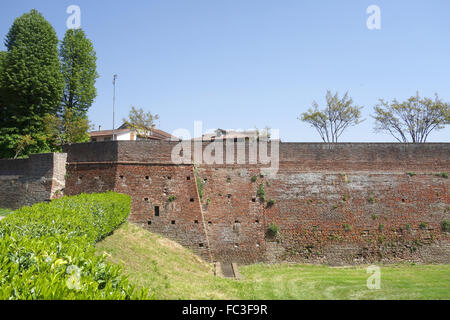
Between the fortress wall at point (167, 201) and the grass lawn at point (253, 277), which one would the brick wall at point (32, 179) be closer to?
the fortress wall at point (167, 201)

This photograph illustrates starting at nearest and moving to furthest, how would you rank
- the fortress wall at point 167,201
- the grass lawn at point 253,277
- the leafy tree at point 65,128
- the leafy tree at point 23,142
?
the grass lawn at point 253,277 → the fortress wall at point 167,201 → the leafy tree at point 23,142 → the leafy tree at point 65,128

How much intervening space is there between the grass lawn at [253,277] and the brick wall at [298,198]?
0.79m

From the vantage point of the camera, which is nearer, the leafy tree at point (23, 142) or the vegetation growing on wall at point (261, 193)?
the vegetation growing on wall at point (261, 193)

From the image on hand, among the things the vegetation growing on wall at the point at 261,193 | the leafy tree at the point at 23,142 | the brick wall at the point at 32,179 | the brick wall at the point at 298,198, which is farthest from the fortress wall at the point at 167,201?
the leafy tree at the point at 23,142

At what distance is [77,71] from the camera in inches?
1012

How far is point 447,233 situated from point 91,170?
674 inches

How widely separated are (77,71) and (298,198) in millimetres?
20452

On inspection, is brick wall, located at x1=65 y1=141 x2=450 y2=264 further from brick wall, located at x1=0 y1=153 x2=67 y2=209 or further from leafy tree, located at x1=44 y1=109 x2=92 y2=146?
leafy tree, located at x1=44 y1=109 x2=92 y2=146

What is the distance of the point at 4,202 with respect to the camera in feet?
Answer: 59.1

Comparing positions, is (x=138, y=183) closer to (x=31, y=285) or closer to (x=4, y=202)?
(x=4, y=202)

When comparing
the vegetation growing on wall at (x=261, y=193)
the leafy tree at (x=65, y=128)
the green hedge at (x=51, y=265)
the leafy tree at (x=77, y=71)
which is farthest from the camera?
the leafy tree at (x=77, y=71)

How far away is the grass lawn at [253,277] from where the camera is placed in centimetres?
927

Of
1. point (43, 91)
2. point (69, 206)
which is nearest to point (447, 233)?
point (69, 206)

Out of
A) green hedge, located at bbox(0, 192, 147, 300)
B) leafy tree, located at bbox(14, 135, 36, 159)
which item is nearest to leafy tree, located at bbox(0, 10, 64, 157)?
leafy tree, located at bbox(14, 135, 36, 159)
